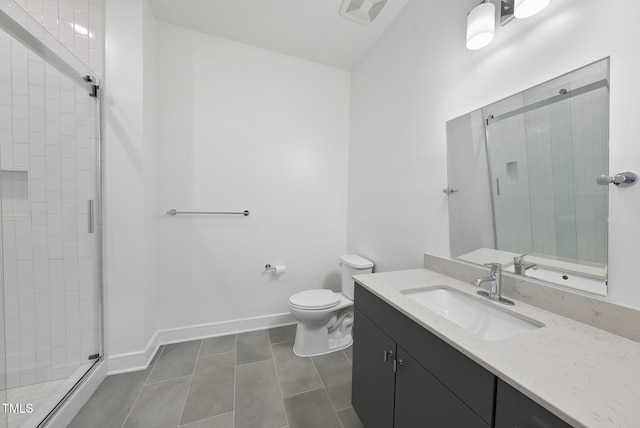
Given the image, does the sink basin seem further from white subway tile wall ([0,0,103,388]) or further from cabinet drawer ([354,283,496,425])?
white subway tile wall ([0,0,103,388])

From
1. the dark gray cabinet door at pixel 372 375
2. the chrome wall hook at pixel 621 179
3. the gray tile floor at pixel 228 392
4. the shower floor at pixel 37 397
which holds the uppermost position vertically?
the chrome wall hook at pixel 621 179

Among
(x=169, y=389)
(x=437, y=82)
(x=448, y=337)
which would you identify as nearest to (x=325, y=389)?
(x=169, y=389)

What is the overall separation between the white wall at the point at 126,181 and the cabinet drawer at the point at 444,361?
1687mm

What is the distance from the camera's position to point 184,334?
191cm

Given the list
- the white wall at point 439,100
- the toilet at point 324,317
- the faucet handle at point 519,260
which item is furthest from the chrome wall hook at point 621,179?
the toilet at point 324,317

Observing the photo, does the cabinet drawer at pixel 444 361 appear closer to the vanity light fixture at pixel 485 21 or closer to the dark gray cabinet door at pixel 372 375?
the dark gray cabinet door at pixel 372 375

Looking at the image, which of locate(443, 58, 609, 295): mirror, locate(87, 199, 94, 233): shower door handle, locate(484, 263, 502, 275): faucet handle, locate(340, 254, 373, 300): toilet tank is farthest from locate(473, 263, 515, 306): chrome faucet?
locate(87, 199, 94, 233): shower door handle

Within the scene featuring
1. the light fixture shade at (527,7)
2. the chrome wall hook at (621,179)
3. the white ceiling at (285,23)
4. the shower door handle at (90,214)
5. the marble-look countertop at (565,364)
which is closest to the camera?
the marble-look countertop at (565,364)

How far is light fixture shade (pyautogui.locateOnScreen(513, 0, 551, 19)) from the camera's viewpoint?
32.7 inches

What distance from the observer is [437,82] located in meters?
1.35

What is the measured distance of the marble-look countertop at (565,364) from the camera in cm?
41

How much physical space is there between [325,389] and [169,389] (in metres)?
0.99

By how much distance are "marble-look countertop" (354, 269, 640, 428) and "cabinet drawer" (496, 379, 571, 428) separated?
27 mm

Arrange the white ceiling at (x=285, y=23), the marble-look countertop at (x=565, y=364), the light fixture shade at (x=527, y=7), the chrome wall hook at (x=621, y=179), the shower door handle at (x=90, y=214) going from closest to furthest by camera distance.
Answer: the marble-look countertop at (x=565, y=364) → the chrome wall hook at (x=621, y=179) → the light fixture shade at (x=527, y=7) → the shower door handle at (x=90, y=214) → the white ceiling at (x=285, y=23)
